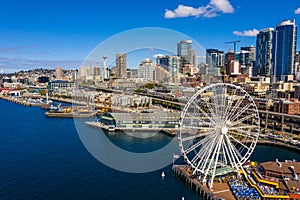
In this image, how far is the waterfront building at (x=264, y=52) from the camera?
62209mm

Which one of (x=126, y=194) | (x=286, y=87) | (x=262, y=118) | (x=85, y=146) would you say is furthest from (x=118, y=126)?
(x=286, y=87)

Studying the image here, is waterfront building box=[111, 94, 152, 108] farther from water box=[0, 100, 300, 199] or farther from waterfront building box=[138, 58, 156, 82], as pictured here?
waterfront building box=[138, 58, 156, 82]

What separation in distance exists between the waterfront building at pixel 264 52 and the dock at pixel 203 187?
185 feet

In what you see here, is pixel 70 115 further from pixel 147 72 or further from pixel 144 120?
pixel 147 72

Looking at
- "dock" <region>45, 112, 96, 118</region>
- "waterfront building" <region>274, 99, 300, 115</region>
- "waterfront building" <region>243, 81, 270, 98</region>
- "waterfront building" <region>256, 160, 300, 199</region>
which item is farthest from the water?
"waterfront building" <region>243, 81, 270, 98</region>

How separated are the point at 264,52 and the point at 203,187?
62236 millimetres

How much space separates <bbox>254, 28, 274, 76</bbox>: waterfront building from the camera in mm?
62209

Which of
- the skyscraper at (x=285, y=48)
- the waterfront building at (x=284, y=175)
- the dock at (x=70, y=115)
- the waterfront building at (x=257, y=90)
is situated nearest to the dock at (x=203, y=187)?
the waterfront building at (x=284, y=175)

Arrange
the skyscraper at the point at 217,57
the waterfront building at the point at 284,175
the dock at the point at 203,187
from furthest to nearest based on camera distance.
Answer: the skyscraper at the point at 217,57 < the dock at the point at 203,187 < the waterfront building at the point at 284,175

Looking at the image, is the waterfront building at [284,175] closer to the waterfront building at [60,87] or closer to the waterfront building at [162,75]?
the waterfront building at [162,75]

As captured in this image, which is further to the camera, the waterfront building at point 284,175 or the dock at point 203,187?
the dock at point 203,187

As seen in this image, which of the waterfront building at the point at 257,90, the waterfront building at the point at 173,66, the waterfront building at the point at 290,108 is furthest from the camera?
the waterfront building at the point at 173,66

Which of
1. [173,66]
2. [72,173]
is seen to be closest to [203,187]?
[72,173]

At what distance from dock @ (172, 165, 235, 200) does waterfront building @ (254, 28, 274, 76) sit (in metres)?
56.3
